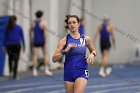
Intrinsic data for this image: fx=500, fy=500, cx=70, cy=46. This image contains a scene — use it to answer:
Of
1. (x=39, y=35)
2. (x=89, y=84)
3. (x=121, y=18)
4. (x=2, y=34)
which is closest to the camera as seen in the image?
(x=89, y=84)

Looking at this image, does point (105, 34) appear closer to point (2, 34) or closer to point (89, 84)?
point (89, 84)

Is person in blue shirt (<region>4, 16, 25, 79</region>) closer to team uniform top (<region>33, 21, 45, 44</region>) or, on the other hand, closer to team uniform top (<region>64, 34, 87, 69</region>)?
team uniform top (<region>33, 21, 45, 44</region>)

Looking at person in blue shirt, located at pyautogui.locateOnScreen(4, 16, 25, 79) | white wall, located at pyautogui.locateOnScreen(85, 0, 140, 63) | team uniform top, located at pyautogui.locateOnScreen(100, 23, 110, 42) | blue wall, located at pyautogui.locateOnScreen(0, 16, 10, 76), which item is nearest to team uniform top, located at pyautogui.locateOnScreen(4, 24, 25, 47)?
person in blue shirt, located at pyautogui.locateOnScreen(4, 16, 25, 79)


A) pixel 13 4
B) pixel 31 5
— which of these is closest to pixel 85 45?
pixel 13 4

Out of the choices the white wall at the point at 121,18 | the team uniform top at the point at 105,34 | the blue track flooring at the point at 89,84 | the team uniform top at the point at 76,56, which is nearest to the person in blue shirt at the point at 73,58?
the team uniform top at the point at 76,56

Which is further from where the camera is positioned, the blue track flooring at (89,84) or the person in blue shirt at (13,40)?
the person in blue shirt at (13,40)

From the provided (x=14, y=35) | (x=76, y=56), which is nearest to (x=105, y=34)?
(x=14, y=35)

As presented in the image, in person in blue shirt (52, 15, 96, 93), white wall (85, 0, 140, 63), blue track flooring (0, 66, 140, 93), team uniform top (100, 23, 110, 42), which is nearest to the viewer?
person in blue shirt (52, 15, 96, 93)

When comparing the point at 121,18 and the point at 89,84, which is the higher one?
the point at 121,18

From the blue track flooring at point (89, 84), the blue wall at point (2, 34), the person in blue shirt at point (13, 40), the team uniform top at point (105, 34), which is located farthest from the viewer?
the team uniform top at point (105, 34)

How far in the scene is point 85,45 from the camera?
8.83m

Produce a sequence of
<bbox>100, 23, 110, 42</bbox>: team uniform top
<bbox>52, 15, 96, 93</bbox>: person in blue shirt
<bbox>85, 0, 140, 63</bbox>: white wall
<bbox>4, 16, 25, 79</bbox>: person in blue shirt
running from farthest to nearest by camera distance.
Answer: <bbox>85, 0, 140, 63</bbox>: white wall
<bbox>100, 23, 110, 42</bbox>: team uniform top
<bbox>4, 16, 25, 79</bbox>: person in blue shirt
<bbox>52, 15, 96, 93</bbox>: person in blue shirt

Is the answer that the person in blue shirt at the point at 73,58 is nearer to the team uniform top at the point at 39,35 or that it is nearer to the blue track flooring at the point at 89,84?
the blue track flooring at the point at 89,84

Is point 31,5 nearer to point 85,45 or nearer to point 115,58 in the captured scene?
point 115,58
